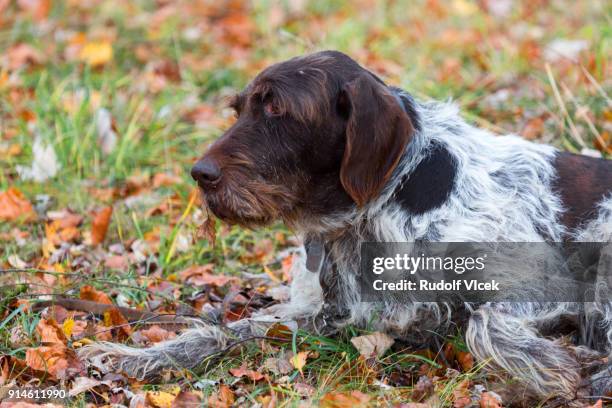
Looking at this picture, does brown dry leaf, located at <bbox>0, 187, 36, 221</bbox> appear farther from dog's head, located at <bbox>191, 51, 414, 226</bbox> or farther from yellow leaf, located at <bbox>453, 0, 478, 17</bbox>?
yellow leaf, located at <bbox>453, 0, 478, 17</bbox>

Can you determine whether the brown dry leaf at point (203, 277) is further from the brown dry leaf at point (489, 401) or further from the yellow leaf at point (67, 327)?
the brown dry leaf at point (489, 401)

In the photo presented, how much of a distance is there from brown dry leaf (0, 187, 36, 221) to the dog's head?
7.87 ft

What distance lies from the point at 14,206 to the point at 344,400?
327cm

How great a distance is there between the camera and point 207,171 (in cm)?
395

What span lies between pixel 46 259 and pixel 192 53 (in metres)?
4.46

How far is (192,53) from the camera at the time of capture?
951 centimetres

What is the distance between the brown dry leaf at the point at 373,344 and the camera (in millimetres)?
4205

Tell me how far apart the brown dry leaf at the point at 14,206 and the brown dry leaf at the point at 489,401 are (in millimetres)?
3445

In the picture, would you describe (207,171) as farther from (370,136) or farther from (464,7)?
(464,7)

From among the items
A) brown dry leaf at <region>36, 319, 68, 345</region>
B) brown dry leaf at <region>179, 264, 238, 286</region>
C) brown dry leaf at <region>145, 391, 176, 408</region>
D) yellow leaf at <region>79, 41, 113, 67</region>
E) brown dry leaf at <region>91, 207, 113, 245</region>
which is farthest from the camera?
yellow leaf at <region>79, 41, 113, 67</region>

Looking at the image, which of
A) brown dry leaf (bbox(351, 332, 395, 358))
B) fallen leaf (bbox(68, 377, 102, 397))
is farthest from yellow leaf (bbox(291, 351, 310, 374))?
fallen leaf (bbox(68, 377, 102, 397))

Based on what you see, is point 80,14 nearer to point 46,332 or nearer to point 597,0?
point 597,0

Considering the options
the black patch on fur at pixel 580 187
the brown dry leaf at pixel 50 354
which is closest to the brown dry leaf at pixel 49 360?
the brown dry leaf at pixel 50 354

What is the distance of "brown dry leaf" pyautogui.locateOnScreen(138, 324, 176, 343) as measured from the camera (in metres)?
4.62
